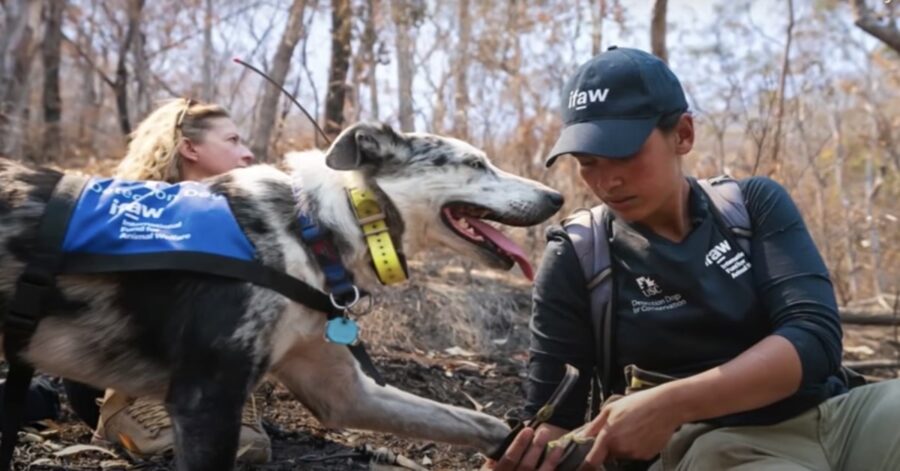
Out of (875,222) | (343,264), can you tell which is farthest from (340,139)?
(875,222)

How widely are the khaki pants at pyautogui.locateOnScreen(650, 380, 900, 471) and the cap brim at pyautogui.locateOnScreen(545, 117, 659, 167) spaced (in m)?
0.83

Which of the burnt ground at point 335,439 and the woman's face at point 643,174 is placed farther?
the burnt ground at point 335,439

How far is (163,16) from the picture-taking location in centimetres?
1730

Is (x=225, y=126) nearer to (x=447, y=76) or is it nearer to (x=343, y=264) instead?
(x=343, y=264)

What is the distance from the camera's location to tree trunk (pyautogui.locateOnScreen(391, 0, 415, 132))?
35.7 ft

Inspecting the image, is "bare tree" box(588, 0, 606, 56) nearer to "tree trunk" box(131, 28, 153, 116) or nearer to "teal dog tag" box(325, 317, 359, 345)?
"tree trunk" box(131, 28, 153, 116)

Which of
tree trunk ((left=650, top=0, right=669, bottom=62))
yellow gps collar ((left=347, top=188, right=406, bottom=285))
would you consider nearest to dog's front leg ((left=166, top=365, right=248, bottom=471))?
yellow gps collar ((left=347, top=188, right=406, bottom=285))

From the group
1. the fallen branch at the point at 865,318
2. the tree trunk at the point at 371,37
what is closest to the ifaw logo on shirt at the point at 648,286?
the fallen branch at the point at 865,318

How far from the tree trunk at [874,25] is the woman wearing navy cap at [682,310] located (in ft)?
16.9

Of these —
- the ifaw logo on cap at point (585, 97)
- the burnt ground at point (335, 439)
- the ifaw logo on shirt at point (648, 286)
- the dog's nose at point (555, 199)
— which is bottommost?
the burnt ground at point (335, 439)

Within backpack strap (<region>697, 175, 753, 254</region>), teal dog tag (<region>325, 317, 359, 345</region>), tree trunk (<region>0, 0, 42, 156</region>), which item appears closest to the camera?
backpack strap (<region>697, 175, 753, 254</region>)

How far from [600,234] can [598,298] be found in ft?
0.64

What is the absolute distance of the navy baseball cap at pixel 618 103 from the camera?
2.50m

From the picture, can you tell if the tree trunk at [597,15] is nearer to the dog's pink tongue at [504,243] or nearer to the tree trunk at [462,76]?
the tree trunk at [462,76]
